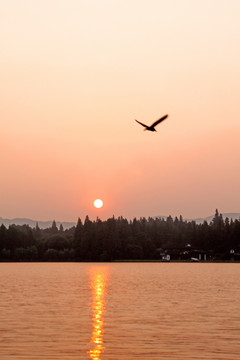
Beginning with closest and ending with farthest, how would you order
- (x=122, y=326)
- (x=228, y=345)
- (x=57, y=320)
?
1. (x=228, y=345)
2. (x=122, y=326)
3. (x=57, y=320)

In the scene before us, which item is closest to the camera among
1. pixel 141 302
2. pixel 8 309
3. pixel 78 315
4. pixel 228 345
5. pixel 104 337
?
pixel 228 345

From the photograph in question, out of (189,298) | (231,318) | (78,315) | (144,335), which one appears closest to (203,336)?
(144,335)

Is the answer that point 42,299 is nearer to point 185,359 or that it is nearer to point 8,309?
point 8,309

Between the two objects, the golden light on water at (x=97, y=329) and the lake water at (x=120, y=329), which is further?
the golden light on water at (x=97, y=329)

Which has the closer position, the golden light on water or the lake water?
the lake water

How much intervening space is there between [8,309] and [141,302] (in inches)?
607

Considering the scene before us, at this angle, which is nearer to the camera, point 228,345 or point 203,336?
point 228,345

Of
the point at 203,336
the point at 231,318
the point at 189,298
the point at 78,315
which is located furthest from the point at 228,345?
the point at 189,298

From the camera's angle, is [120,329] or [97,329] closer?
[120,329]

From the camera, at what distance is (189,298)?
76.2 metres

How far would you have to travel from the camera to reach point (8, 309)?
6203 cm

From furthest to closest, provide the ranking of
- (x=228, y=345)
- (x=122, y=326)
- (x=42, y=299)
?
(x=42, y=299)
(x=122, y=326)
(x=228, y=345)

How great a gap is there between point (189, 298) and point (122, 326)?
28944 mm

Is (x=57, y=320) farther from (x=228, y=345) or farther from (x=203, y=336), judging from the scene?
(x=228, y=345)
